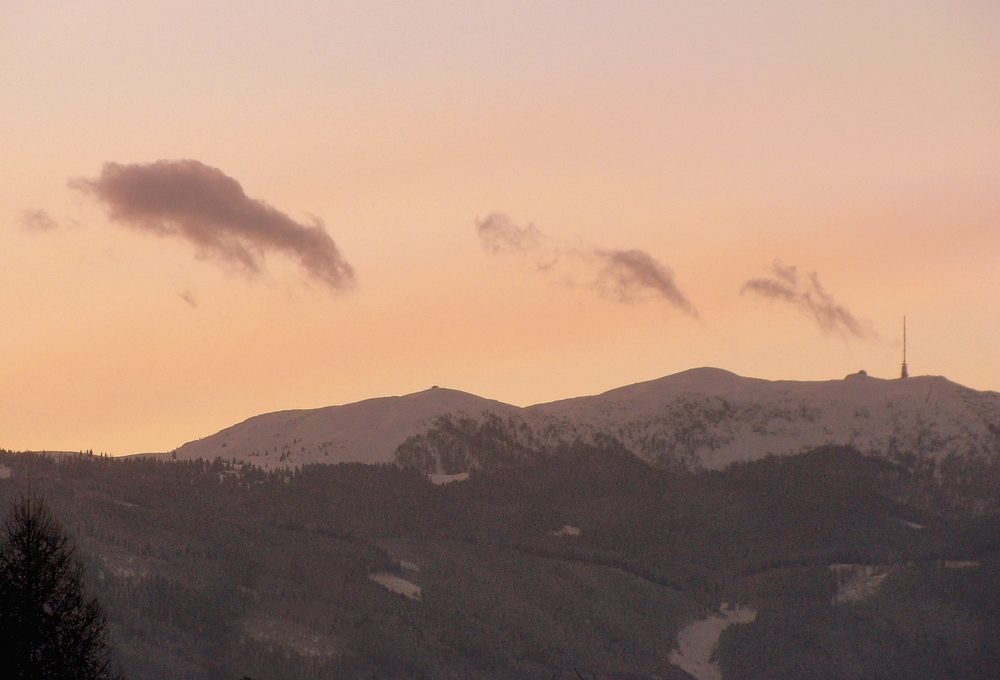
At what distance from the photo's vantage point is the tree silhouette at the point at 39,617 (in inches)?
2361

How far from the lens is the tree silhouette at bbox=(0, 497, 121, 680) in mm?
59969

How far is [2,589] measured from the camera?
6028cm

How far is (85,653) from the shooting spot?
61000 mm

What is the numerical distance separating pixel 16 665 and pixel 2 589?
3.05m

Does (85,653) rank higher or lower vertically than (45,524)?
lower

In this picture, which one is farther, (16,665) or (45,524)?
(45,524)

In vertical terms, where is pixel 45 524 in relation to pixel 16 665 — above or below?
Answer: above

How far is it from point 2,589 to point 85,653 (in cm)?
418

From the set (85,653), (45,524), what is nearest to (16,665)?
(85,653)

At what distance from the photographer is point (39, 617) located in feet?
199

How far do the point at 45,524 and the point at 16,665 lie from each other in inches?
262

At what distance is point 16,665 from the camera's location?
196 feet

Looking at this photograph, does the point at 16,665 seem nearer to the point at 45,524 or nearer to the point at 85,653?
the point at 85,653
